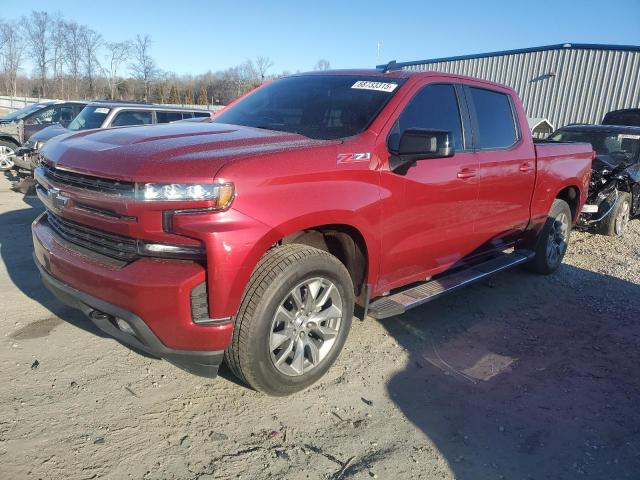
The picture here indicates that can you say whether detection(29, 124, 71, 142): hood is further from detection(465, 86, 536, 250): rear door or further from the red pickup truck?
detection(465, 86, 536, 250): rear door

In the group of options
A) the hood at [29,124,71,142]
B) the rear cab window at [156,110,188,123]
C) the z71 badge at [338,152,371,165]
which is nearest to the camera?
the z71 badge at [338,152,371,165]

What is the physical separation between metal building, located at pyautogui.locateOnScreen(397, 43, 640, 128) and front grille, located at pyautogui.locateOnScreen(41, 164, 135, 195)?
67.1 feet

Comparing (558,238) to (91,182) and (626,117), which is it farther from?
(626,117)

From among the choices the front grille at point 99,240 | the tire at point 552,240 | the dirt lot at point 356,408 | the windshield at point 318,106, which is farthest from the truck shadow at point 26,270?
the tire at point 552,240

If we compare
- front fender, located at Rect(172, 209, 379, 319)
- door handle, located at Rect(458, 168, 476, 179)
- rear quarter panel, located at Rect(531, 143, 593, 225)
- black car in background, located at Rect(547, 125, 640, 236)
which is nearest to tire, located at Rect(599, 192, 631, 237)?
black car in background, located at Rect(547, 125, 640, 236)

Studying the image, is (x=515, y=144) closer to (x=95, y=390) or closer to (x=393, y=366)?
(x=393, y=366)

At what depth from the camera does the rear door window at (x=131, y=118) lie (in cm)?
905

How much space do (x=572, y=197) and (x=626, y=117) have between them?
9.10 meters

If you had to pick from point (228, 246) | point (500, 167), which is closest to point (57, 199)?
point (228, 246)

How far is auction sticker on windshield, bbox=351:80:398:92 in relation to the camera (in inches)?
143

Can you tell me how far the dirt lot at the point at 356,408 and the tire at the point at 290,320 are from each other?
0.20 meters

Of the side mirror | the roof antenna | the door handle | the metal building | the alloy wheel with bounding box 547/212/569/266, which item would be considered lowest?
the alloy wheel with bounding box 547/212/569/266

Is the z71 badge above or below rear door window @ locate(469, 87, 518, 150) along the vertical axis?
below

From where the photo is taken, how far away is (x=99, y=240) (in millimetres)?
2703
